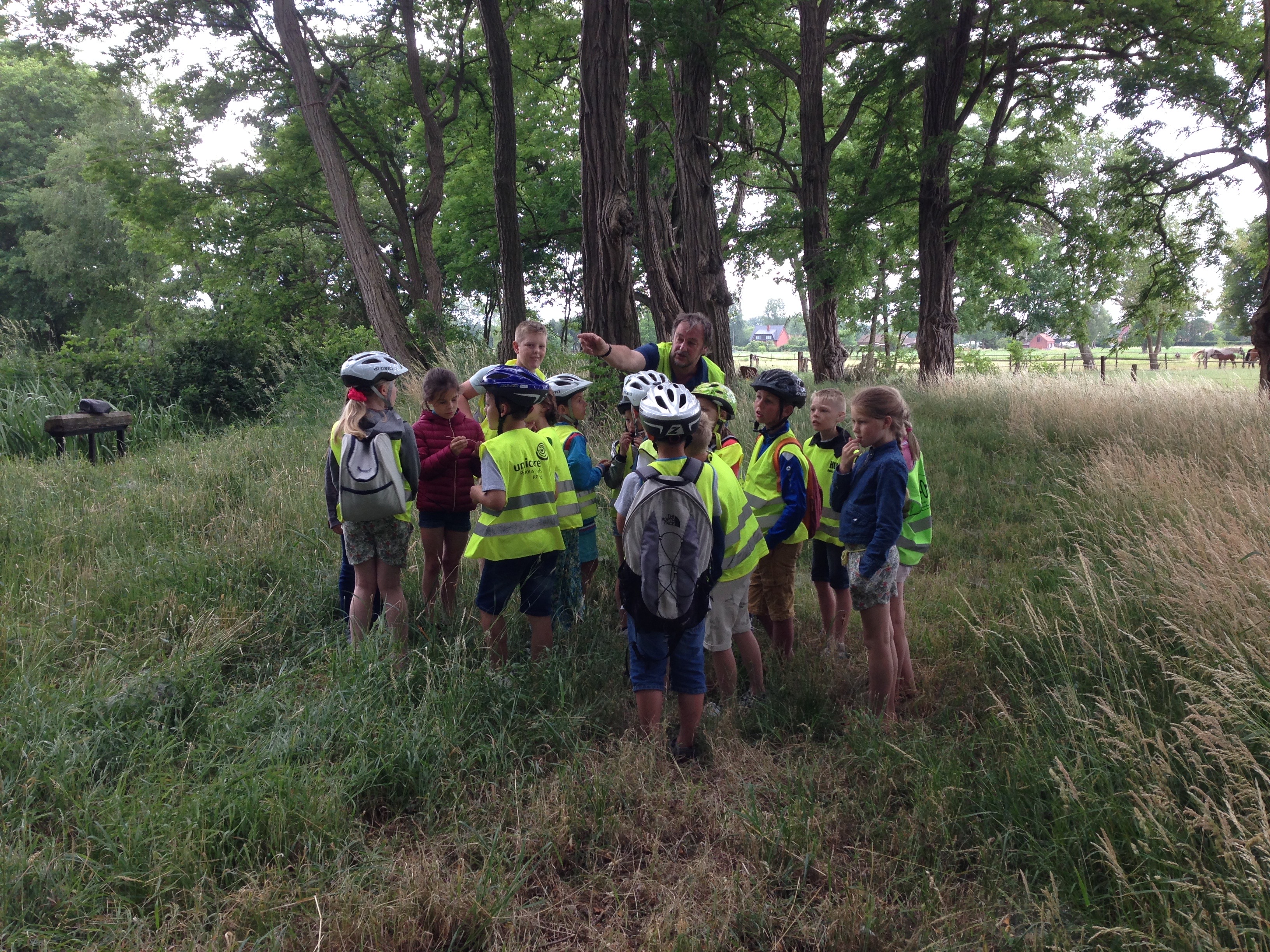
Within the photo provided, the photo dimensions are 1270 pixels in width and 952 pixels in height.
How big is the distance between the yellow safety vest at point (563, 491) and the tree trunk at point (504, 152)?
583 centimetres

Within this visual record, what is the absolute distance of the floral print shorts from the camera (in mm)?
3701

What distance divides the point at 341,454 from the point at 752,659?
8.47 feet

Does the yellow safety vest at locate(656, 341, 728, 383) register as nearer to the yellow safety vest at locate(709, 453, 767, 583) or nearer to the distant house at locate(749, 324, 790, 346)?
the yellow safety vest at locate(709, 453, 767, 583)

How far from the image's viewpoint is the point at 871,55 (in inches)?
649

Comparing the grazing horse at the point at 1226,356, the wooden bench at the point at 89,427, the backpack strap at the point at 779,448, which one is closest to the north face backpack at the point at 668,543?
the backpack strap at the point at 779,448

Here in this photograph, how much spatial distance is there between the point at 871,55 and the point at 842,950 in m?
18.3

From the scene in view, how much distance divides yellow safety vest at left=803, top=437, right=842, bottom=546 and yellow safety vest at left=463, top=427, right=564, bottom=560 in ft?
5.23

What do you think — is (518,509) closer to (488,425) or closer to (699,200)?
(488,425)

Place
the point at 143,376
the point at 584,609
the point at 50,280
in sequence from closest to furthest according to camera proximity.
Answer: the point at 584,609 < the point at 143,376 < the point at 50,280

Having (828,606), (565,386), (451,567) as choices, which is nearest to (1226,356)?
(828,606)

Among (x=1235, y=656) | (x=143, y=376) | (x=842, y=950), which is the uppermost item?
(x=143, y=376)

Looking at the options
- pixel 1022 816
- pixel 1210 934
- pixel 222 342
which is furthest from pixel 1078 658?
pixel 222 342

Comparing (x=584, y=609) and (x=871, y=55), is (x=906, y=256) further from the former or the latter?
(x=584, y=609)

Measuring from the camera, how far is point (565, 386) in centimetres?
483
